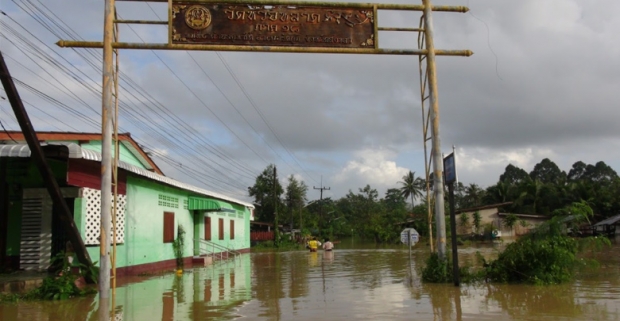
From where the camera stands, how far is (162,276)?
18.1m

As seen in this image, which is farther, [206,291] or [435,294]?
[206,291]

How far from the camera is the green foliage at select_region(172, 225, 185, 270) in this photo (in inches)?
872

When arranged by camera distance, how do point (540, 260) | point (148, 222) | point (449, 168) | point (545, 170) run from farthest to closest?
1. point (545, 170)
2. point (148, 222)
3. point (540, 260)
4. point (449, 168)

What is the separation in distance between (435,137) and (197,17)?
6544mm

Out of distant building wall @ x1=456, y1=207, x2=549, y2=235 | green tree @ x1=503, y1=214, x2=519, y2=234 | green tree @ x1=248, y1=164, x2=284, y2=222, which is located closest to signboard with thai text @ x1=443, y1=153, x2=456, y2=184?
green tree @ x1=503, y1=214, x2=519, y2=234

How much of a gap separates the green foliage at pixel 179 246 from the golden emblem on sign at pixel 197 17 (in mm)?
11746

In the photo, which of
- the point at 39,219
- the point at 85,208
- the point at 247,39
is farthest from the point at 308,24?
the point at 39,219

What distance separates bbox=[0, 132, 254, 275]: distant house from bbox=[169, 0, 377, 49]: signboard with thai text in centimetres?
407

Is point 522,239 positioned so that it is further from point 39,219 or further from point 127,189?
point 39,219

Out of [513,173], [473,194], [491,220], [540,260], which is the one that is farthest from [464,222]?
[513,173]

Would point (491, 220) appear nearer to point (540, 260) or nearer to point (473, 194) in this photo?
point (473, 194)

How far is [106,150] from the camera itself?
12.2m

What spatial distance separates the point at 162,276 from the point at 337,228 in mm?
63159

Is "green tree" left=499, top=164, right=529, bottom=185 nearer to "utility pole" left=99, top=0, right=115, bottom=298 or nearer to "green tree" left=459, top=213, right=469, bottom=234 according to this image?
"green tree" left=459, top=213, right=469, bottom=234
